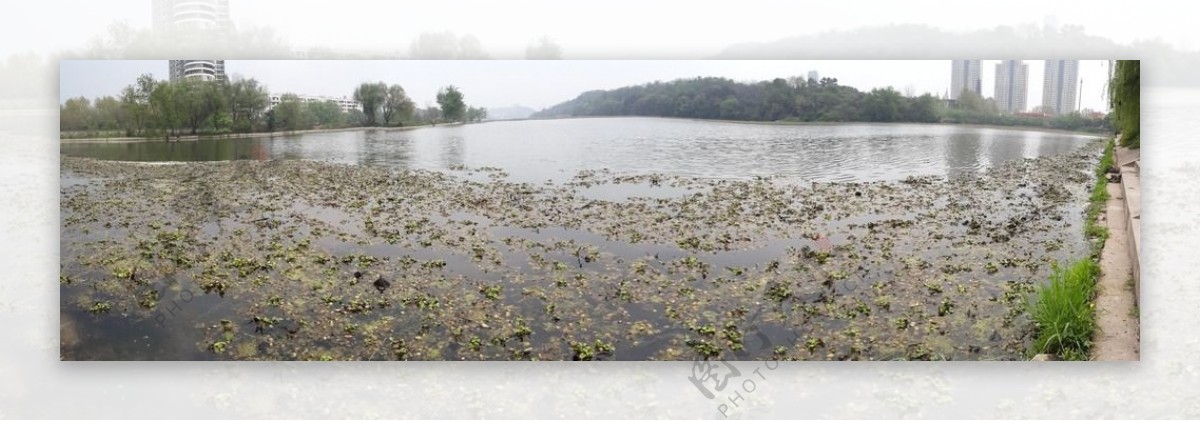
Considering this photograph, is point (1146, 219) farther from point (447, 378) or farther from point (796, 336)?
point (447, 378)

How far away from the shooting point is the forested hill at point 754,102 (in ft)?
16.4

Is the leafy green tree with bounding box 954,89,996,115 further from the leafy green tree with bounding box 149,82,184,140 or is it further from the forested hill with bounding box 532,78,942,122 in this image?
the leafy green tree with bounding box 149,82,184,140

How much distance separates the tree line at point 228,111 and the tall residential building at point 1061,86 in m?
3.30

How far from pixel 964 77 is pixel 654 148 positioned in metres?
1.85

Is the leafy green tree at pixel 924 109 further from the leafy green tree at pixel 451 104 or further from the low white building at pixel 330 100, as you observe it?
the low white building at pixel 330 100

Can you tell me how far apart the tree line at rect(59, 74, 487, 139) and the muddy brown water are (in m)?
0.15

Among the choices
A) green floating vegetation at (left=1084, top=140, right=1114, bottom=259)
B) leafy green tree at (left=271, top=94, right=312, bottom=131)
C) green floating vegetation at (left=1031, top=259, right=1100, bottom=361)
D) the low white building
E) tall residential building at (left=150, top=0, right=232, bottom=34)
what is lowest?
green floating vegetation at (left=1031, top=259, right=1100, bottom=361)

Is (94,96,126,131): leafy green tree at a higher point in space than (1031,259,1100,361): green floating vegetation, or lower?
higher

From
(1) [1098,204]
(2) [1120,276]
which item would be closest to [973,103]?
(1) [1098,204]

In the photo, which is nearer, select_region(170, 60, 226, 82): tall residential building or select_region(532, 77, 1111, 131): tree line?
select_region(170, 60, 226, 82): tall residential building

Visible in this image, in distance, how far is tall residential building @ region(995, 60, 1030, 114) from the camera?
4.93 meters

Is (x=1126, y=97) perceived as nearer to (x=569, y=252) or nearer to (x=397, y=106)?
(x=569, y=252)

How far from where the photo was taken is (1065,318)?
4621 mm

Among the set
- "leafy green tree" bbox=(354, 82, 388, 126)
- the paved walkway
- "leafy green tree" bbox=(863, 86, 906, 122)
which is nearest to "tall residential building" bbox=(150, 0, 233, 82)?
"leafy green tree" bbox=(354, 82, 388, 126)
